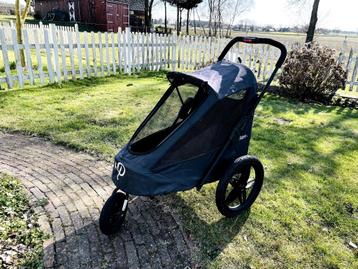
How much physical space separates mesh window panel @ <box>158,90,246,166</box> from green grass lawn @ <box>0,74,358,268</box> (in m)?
0.83

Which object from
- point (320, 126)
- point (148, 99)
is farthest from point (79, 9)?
point (320, 126)

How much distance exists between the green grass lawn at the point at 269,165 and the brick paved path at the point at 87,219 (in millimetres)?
245

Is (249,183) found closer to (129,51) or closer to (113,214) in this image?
(113,214)

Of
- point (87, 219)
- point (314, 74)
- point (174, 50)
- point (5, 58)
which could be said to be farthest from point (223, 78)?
point (174, 50)

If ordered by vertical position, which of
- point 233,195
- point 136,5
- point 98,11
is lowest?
point 233,195

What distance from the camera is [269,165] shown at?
13.5ft

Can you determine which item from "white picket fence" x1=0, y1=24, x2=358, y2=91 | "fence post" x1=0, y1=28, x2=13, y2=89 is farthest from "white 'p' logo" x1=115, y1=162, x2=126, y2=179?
"white picket fence" x1=0, y1=24, x2=358, y2=91

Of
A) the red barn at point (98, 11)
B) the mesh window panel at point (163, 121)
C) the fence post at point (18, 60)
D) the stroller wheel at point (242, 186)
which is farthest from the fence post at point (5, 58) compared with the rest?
the red barn at point (98, 11)

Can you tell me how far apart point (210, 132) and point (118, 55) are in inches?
304

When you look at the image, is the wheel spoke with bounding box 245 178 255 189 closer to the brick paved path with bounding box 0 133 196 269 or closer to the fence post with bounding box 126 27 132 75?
the brick paved path with bounding box 0 133 196 269

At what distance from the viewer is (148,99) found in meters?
6.93

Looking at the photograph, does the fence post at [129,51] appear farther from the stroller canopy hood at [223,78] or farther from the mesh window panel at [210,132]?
the mesh window panel at [210,132]

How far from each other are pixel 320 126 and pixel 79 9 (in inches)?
1225

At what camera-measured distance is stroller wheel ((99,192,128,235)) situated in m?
2.52
